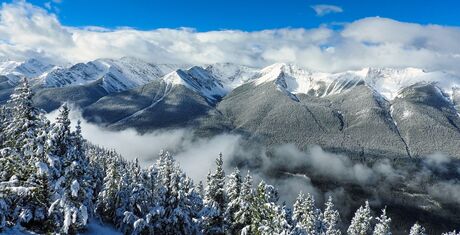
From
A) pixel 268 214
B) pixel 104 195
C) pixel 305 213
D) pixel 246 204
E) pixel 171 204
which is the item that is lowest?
pixel 268 214

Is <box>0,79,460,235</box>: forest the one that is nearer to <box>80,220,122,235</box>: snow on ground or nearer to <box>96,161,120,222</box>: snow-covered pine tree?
<box>96,161,120,222</box>: snow-covered pine tree

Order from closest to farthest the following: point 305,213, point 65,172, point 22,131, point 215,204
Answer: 1. point 65,172
2. point 22,131
3. point 215,204
4. point 305,213

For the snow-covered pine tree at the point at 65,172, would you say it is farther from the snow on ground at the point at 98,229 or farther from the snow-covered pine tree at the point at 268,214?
the snow on ground at the point at 98,229

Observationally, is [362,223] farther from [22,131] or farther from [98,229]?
[22,131]

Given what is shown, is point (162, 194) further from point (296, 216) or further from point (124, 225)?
point (296, 216)

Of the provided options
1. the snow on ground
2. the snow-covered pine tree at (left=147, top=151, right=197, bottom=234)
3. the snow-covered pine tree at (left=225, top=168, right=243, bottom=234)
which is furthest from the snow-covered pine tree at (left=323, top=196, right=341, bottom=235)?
the snow on ground

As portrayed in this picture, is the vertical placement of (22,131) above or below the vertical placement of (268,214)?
above

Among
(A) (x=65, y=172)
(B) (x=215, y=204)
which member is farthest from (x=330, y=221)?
(A) (x=65, y=172)

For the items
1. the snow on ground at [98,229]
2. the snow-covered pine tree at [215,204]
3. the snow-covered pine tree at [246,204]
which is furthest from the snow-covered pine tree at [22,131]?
the snow-covered pine tree at [215,204]
